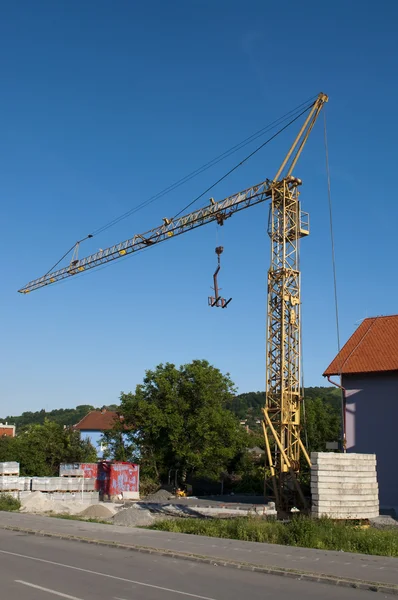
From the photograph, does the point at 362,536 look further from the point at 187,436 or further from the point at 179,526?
the point at 187,436

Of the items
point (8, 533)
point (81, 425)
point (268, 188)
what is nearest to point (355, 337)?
point (268, 188)

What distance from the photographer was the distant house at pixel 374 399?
3089cm

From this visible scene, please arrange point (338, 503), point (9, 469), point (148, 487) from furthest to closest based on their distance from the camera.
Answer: point (148, 487)
point (9, 469)
point (338, 503)

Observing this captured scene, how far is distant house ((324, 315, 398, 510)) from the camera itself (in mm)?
30891

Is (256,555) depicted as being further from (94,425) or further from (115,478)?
(94,425)

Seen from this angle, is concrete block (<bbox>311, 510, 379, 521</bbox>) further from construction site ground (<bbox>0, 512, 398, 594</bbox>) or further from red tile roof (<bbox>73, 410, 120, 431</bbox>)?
red tile roof (<bbox>73, 410, 120, 431</bbox>)

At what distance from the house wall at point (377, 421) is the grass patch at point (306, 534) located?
1318 centimetres

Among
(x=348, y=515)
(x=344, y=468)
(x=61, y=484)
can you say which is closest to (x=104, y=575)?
(x=348, y=515)

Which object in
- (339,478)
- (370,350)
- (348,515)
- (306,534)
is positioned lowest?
(348,515)

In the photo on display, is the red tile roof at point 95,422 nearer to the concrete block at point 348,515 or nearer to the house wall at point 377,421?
the house wall at point 377,421

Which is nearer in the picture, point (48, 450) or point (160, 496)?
point (160, 496)

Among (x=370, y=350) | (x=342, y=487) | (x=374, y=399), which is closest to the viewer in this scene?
(x=342, y=487)

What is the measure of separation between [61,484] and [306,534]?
22.9 m

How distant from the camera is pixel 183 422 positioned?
47.8 m
